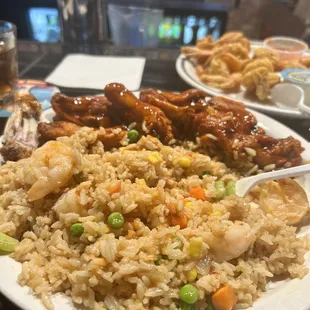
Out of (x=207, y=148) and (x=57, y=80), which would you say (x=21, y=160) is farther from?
(x=57, y=80)

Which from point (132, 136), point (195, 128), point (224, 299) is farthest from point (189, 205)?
point (195, 128)

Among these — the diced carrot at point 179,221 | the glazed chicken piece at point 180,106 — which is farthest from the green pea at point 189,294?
the glazed chicken piece at point 180,106

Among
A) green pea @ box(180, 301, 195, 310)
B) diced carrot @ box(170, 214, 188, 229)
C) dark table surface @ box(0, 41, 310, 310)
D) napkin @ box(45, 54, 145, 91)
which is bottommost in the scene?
dark table surface @ box(0, 41, 310, 310)

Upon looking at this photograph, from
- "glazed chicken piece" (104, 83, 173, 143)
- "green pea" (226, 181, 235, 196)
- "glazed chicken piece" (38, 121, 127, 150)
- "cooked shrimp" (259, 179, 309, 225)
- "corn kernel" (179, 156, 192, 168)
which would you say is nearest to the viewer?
"cooked shrimp" (259, 179, 309, 225)

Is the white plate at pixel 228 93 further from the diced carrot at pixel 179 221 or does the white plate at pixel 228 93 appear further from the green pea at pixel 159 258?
the green pea at pixel 159 258

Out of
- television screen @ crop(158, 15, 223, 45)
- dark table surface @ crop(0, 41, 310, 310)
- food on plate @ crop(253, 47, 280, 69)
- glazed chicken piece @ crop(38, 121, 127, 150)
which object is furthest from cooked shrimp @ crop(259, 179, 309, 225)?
television screen @ crop(158, 15, 223, 45)

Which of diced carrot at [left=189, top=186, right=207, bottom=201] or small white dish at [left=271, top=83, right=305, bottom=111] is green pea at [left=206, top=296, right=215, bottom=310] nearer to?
diced carrot at [left=189, top=186, right=207, bottom=201]

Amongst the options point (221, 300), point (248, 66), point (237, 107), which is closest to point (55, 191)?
point (221, 300)
